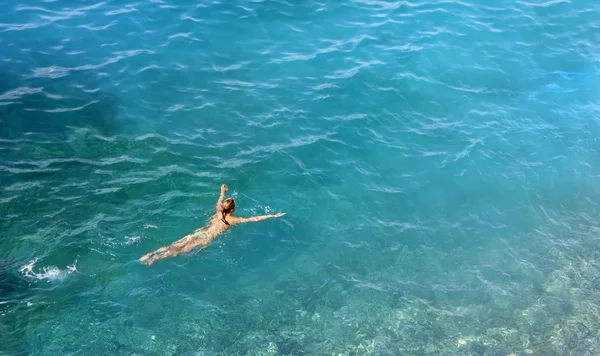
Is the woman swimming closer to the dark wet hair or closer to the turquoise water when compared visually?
the dark wet hair

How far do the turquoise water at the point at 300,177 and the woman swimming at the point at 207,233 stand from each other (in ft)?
1.51

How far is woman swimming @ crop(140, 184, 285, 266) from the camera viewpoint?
17453 mm

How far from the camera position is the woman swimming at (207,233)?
17.5 meters

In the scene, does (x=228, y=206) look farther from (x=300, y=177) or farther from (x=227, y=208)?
(x=300, y=177)

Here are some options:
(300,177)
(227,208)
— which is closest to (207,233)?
(227,208)

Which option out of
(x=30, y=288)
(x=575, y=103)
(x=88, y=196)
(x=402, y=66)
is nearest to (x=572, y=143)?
(x=575, y=103)

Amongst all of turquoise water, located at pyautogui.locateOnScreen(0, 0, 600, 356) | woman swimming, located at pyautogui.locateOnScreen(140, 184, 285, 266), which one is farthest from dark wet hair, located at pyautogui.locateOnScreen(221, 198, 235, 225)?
turquoise water, located at pyautogui.locateOnScreen(0, 0, 600, 356)

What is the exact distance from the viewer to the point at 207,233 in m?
18.1

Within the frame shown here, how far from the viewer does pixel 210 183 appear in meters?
20.3

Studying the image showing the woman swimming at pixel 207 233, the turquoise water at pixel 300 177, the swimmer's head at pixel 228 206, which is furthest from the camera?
the woman swimming at pixel 207 233

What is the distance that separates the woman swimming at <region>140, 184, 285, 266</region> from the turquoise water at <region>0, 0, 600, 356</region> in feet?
1.51

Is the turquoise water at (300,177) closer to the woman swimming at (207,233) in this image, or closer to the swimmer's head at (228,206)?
the woman swimming at (207,233)

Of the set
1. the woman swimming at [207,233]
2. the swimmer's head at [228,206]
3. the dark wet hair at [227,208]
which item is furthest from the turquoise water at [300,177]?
the swimmer's head at [228,206]

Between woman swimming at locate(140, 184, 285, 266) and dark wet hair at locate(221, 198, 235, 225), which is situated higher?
dark wet hair at locate(221, 198, 235, 225)
